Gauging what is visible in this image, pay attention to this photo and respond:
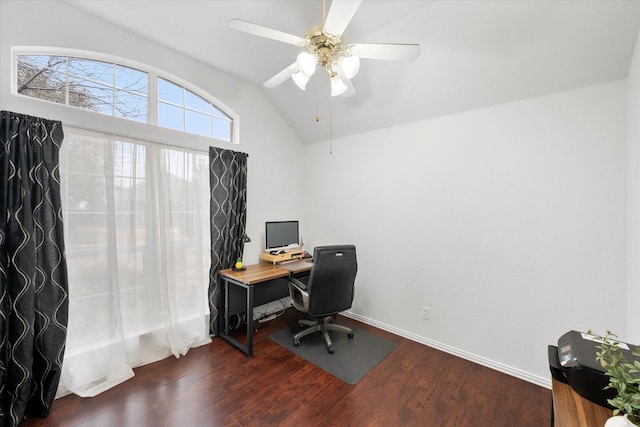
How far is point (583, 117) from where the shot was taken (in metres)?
1.91

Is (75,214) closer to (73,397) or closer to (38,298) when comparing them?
(38,298)

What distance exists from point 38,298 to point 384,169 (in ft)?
10.3

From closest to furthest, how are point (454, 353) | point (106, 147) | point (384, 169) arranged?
point (106, 147), point (454, 353), point (384, 169)

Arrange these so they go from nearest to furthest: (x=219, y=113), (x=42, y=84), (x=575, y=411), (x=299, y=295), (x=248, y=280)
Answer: (x=575, y=411) < (x=42, y=84) < (x=248, y=280) < (x=299, y=295) < (x=219, y=113)

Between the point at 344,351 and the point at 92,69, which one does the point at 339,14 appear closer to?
the point at 92,69

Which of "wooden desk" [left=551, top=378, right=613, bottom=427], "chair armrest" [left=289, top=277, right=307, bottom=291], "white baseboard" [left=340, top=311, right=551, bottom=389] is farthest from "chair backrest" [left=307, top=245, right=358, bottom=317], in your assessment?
"wooden desk" [left=551, top=378, right=613, bottom=427]

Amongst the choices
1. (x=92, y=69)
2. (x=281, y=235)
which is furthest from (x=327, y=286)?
(x=92, y=69)

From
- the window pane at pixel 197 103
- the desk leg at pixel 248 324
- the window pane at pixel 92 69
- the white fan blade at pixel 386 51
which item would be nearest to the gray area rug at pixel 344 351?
the desk leg at pixel 248 324

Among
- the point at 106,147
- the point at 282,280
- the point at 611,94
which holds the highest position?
the point at 611,94

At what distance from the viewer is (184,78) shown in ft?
8.43

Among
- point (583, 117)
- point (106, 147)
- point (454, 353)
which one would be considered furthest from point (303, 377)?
point (583, 117)

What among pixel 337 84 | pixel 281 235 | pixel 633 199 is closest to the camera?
pixel 633 199

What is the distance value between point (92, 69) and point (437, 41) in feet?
9.24

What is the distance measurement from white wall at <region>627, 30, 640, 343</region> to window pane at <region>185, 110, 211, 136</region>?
3333mm
